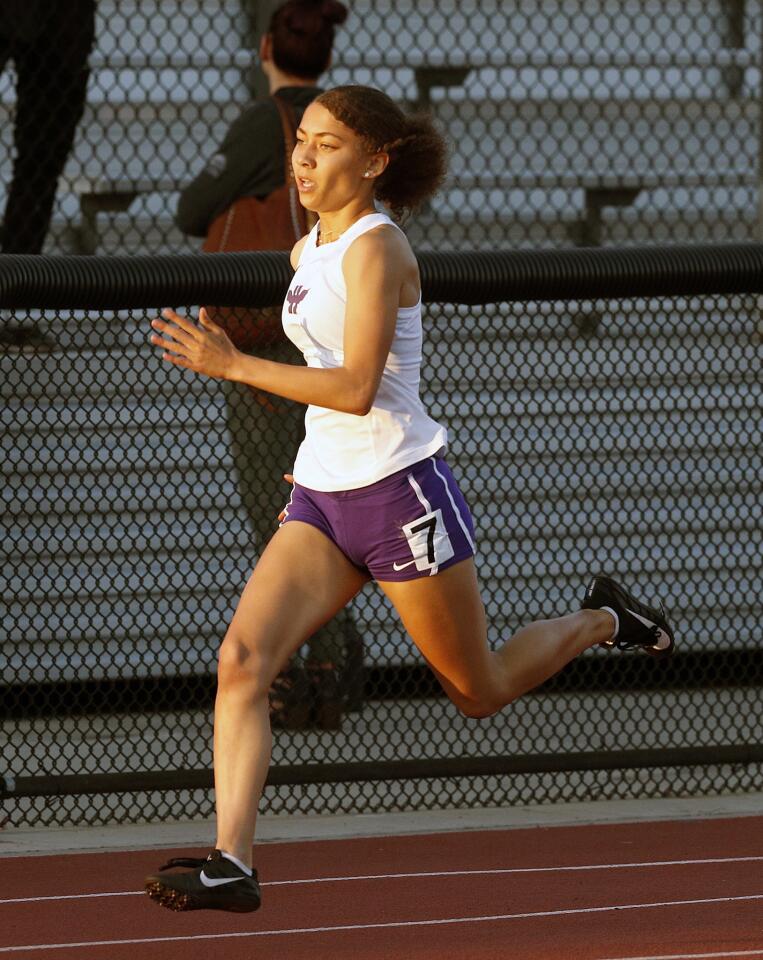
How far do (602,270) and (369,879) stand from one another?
1.93m

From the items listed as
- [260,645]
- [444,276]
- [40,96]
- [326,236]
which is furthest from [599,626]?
[40,96]

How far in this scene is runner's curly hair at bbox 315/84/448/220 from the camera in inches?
151

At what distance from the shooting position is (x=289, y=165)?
19.6ft

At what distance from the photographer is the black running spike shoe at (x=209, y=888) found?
3510mm

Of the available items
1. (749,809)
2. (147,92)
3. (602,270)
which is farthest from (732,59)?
(749,809)

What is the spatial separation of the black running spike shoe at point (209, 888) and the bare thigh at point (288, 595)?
1.39ft

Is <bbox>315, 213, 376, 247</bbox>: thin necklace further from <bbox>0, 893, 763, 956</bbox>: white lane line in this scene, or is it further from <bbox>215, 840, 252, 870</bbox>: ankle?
<bbox>0, 893, 763, 956</bbox>: white lane line

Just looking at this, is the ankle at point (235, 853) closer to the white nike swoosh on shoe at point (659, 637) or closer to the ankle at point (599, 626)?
the ankle at point (599, 626)

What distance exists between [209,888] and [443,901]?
1.11 meters

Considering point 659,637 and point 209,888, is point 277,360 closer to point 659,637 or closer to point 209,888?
point 659,637

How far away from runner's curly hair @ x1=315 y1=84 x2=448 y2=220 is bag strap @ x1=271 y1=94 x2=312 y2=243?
6.22 feet

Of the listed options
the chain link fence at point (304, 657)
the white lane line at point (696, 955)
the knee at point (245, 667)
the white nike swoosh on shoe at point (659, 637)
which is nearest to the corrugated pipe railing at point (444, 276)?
the chain link fence at point (304, 657)

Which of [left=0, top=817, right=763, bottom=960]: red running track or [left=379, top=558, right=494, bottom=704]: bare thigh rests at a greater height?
[left=379, top=558, right=494, bottom=704]: bare thigh

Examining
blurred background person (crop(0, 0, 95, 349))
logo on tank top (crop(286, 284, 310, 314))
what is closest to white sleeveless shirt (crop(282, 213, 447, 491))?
logo on tank top (crop(286, 284, 310, 314))
